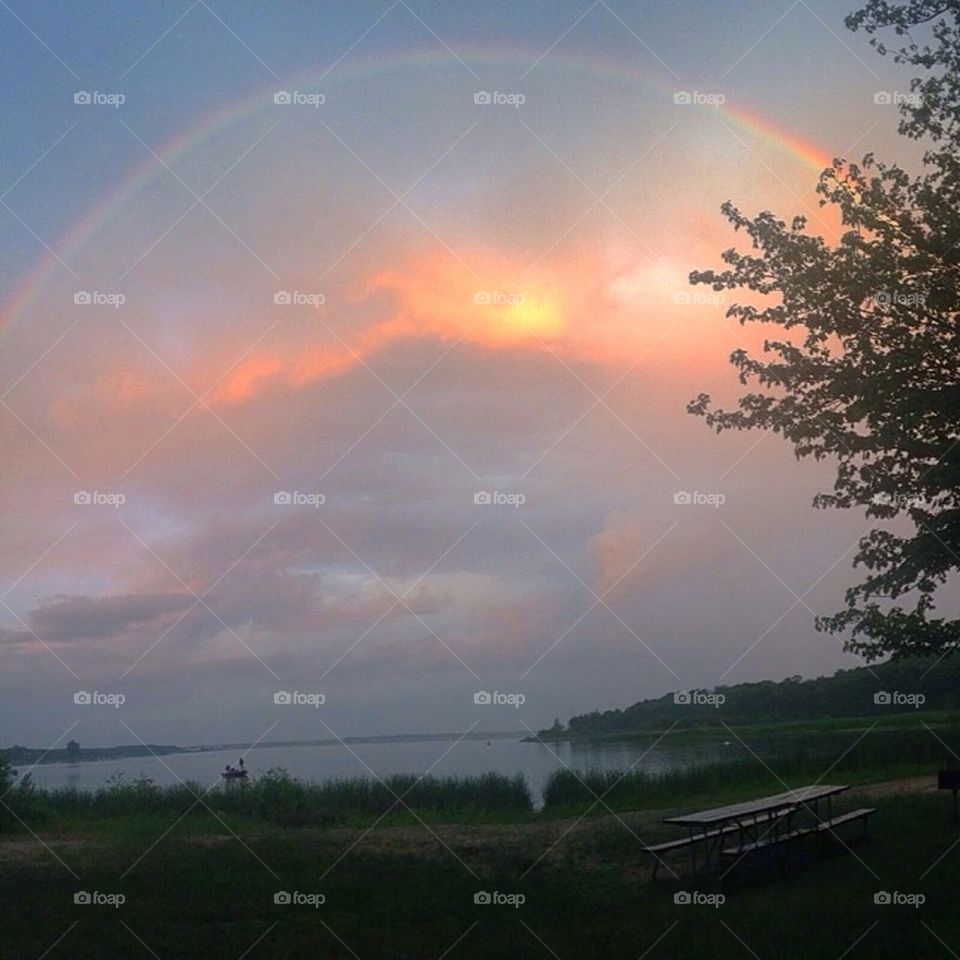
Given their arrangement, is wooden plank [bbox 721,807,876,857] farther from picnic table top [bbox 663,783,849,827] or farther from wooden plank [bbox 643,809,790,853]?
picnic table top [bbox 663,783,849,827]

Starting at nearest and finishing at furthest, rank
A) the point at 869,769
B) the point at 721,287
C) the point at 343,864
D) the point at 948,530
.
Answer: the point at 948,530 < the point at 343,864 < the point at 721,287 < the point at 869,769

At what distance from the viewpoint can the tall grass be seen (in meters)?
18.3

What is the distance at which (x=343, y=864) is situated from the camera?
45.1ft

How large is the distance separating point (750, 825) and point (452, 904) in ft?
13.4

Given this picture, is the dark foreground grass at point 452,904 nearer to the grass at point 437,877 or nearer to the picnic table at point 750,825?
the grass at point 437,877

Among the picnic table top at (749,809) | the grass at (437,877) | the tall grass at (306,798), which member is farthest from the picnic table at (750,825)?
the tall grass at (306,798)

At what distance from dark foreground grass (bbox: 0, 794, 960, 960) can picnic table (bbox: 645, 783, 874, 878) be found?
372 mm

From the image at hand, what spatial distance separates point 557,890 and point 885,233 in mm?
9177

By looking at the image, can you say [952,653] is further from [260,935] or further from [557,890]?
[260,935]

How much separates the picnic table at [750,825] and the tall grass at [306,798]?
4030mm

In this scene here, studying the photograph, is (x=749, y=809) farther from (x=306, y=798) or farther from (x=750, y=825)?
(x=306, y=798)

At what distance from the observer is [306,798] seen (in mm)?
18688

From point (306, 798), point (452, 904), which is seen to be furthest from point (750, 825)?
point (306, 798)

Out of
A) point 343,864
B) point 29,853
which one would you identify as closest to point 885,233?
point 343,864
